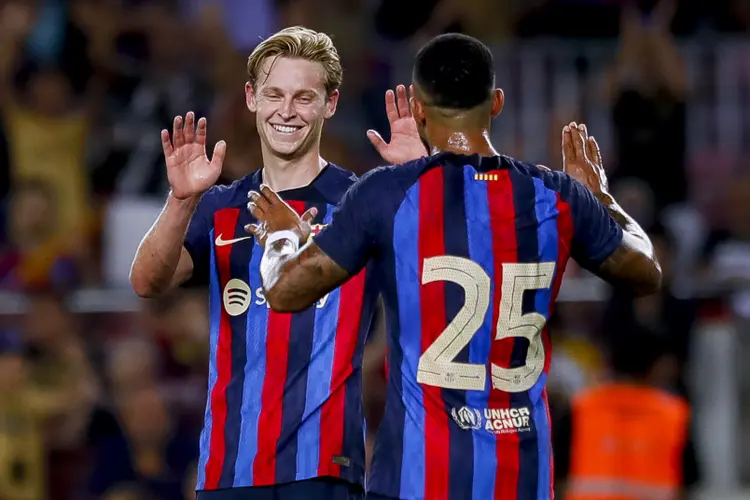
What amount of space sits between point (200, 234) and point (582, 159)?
136 cm

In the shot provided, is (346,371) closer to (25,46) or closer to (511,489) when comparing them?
(511,489)

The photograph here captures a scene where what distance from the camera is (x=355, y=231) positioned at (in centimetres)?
440

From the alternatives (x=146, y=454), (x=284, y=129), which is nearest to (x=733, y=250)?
(x=146, y=454)

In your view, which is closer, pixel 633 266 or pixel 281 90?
pixel 633 266

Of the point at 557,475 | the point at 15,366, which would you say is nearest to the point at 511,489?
the point at 557,475

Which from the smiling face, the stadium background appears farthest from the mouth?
the stadium background

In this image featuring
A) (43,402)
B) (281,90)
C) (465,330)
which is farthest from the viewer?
(43,402)

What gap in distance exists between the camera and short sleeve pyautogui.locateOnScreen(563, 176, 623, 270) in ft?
14.9

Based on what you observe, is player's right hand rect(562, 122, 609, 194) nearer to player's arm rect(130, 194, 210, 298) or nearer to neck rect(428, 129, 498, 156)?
neck rect(428, 129, 498, 156)

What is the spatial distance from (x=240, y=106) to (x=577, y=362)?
2.88 m

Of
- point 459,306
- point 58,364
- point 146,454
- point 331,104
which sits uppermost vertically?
point 331,104

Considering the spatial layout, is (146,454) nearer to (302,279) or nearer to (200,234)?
(200,234)

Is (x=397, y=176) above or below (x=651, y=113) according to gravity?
below

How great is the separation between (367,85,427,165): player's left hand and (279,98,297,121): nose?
0.29 metres
